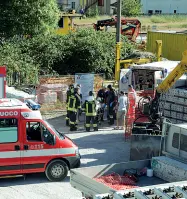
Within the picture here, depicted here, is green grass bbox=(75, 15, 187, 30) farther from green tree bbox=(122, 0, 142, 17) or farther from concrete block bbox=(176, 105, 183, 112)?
concrete block bbox=(176, 105, 183, 112)

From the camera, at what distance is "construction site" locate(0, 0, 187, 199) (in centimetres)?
1015

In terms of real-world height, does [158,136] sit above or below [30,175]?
above

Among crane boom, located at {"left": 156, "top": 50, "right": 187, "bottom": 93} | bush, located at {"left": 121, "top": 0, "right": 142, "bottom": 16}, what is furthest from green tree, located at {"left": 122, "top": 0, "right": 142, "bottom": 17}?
crane boom, located at {"left": 156, "top": 50, "right": 187, "bottom": 93}

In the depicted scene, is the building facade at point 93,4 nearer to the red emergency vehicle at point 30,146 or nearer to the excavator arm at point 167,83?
the excavator arm at point 167,83

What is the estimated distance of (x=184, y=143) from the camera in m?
10.9

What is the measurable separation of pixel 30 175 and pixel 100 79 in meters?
11.3

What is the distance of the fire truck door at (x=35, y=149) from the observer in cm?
1321

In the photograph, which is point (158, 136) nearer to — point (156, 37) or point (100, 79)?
point (100, 79)

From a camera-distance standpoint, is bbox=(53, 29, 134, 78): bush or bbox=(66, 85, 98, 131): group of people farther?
bbox=(53, 29, 134, 78): bush

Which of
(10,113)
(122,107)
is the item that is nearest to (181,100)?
(122,107)

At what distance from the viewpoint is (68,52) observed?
1121 inches

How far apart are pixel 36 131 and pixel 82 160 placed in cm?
263

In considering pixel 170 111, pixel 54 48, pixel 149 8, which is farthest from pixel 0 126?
pixel 149 8

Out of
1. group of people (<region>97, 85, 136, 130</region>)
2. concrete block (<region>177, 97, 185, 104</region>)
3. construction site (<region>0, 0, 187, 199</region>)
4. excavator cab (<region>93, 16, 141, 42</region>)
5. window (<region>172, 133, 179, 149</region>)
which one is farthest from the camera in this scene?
excavator cab (<region>93, 16, 141, 42</region>)
